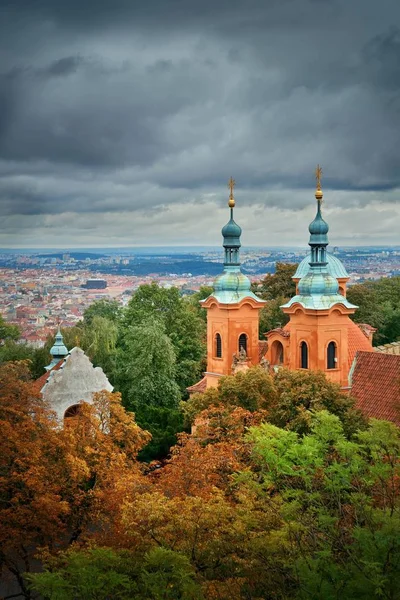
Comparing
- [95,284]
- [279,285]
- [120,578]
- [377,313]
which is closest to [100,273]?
[95,284]

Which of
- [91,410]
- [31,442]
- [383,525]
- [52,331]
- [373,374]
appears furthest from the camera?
[52,331]

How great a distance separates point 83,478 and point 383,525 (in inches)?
443

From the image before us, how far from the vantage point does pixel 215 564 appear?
2189 centimetres

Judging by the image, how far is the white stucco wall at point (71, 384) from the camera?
4353 centimetres

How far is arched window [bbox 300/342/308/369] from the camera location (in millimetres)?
46062

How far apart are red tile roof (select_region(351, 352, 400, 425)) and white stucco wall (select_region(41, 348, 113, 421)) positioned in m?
12.6

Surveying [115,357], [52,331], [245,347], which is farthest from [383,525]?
[52,331]

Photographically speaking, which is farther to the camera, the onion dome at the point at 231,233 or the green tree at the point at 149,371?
the green tree at the point at 149,371

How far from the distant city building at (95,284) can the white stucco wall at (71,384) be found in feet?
208

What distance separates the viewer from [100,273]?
389ft

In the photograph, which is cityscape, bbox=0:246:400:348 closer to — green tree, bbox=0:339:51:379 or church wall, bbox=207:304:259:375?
green tree, bbox=0:339:51:379

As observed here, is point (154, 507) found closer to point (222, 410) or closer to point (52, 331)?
point (222, 410)

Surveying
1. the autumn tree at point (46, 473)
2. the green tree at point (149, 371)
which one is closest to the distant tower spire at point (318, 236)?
the green tree at point (149, 371)

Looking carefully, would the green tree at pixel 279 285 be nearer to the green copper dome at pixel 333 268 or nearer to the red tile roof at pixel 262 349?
the green copper dome at pixel 333 268
